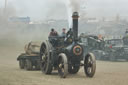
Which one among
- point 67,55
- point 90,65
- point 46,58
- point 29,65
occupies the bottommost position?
point 29,65

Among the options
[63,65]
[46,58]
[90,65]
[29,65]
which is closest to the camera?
[63,65]

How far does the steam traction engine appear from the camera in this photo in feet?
36.3

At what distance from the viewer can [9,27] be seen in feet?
133

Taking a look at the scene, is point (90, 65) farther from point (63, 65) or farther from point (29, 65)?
point (29, 65)

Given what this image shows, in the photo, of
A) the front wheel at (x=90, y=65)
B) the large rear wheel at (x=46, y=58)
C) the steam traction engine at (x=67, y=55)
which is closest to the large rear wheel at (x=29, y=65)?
the large rear wheel at (x=46, y=58)

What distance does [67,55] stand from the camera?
11367mm

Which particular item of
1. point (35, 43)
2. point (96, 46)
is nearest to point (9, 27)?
point (96, 46)

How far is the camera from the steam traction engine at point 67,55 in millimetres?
11062

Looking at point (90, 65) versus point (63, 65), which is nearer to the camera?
point (63, 65)

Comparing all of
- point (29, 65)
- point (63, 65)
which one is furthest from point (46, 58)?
point (29, 65)

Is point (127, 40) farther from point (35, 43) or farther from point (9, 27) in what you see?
point (9, 27)

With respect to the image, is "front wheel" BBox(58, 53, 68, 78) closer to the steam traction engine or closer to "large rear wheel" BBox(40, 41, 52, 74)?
the steam traction engine

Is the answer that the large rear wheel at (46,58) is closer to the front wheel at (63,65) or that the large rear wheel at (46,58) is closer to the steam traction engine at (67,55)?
the steam traction engine at (67,55)

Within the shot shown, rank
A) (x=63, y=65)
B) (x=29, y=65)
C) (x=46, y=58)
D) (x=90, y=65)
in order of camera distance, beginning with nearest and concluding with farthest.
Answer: (x=63, y=65) → (x=90, y=65) → (x=46, y=58) → (x=29, y=65)
